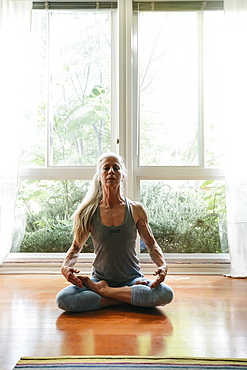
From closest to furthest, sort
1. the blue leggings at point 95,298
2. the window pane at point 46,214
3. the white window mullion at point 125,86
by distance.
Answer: the blue leggings at point 95,298 → the white window mullion at point 125,86 → the window pane at point 46,214

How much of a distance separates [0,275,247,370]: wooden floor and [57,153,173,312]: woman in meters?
0.08

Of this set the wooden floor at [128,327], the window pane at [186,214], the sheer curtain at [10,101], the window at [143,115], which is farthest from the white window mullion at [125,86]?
the wooden floor at [128,327]

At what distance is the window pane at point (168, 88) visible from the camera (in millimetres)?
3828

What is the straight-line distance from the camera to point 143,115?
3852 mm

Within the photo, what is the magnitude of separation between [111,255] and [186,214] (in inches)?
51.4

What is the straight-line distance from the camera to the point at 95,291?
2.61 metres

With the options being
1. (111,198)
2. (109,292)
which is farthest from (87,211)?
(109,292)

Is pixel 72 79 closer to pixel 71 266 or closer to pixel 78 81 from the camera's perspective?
pixel 78 81

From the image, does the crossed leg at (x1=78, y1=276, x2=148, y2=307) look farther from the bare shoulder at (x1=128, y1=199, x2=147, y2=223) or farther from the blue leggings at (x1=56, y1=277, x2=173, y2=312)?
the bare shoulder at (x1=128, y1=199, x2=147, y2=223)

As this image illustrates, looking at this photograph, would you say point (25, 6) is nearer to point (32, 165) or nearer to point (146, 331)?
point (32, 165)

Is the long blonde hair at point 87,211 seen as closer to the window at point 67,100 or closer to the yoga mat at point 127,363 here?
the window at point 67,100

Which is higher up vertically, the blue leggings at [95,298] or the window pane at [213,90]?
the window pane at [213,90]

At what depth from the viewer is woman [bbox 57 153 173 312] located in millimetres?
2547

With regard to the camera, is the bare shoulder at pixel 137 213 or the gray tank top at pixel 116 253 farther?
the bare shoulder at pixel 137 213
